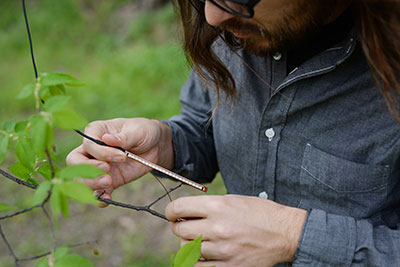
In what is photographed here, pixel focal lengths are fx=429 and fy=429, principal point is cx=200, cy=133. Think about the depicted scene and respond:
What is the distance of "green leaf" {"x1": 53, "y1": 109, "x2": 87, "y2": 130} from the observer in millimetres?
648

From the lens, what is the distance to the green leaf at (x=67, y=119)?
648mm

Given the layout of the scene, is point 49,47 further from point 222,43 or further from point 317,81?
point 317,81

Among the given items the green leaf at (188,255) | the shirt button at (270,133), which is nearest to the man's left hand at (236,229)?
the green leaf at (188,255)

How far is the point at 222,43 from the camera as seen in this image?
4.46 feet

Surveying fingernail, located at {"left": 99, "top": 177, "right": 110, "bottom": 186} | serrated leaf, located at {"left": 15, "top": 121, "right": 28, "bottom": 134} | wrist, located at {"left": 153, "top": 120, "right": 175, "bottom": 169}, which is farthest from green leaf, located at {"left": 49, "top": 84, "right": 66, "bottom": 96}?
wrist, located at {"left": 153, "top": 120, "right": 175, "bottom": 169}

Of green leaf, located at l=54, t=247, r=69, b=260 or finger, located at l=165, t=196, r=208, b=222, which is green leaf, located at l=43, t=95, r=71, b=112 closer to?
green leaf, located at l=54, t=247, r=69, b=260

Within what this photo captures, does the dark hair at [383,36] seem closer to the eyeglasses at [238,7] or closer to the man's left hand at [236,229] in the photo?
the eyeglasses at [238,7]

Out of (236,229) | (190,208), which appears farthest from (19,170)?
(236,229)

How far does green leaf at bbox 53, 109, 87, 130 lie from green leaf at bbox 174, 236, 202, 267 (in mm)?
346

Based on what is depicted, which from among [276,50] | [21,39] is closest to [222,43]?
[276,50]

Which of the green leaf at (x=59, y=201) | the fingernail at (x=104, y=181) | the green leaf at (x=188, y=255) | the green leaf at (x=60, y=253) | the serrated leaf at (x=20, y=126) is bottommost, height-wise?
the green leaf at (x=188, y=255)

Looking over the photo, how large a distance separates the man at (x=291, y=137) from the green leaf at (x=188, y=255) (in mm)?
132

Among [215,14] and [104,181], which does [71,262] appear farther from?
[215,14]

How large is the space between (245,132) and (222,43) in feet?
0.96
